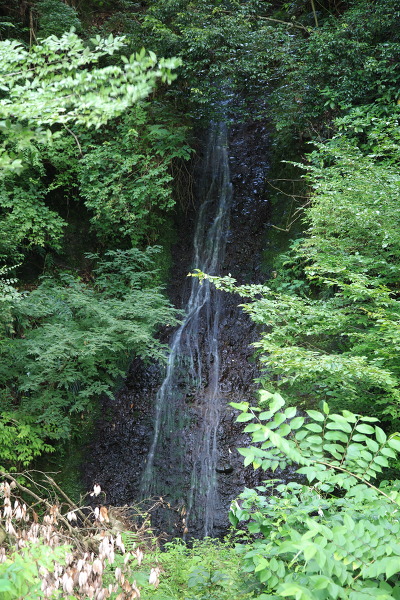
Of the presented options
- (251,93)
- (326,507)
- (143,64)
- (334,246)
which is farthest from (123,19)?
(326,507)

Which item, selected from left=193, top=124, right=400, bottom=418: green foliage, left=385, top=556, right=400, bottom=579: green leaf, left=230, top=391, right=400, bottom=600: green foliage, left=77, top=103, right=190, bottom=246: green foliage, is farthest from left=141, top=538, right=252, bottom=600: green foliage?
left=77, top=103, right=190, bottom=246: green foliage

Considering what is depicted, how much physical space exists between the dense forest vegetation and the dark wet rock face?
1.59 feet

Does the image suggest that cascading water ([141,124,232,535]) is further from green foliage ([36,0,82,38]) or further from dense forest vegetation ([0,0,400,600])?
green foliage ([36,0,82,38])

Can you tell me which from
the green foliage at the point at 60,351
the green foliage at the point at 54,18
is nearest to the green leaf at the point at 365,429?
the green foliage at the point at 60,351

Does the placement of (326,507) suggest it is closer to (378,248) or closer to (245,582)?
(245,582)

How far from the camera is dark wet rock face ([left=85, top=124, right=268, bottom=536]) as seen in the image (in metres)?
6.95

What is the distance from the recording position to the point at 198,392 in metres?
8.15

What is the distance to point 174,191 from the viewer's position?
1073 centimetres

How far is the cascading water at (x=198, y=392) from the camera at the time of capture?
7098mm

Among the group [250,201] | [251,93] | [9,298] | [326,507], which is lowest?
[326,507]

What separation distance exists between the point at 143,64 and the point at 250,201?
8.56 meters

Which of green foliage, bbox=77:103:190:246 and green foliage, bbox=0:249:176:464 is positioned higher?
green foliage, bbox=77:103:190:246

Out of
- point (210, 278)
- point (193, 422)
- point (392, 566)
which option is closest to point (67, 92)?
point (210, 278)

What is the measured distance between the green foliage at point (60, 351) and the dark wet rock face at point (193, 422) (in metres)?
0.81
